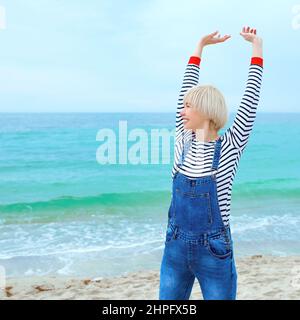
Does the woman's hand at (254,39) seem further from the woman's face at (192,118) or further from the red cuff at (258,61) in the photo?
the woman's face at (192,118)

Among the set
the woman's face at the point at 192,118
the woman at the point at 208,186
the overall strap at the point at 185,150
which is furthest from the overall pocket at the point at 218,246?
the woman's face at the point at 192,118

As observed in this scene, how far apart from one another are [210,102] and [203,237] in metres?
0.59

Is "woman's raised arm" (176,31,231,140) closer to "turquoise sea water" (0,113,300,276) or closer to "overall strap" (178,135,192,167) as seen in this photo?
"overall strap" (178,135,192,167)

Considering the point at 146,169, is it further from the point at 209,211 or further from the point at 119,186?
the point at 209,211

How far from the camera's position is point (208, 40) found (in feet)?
7.99

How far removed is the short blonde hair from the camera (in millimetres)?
2066

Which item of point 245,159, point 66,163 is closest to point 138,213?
point 66,163

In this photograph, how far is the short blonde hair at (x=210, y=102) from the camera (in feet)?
6.78

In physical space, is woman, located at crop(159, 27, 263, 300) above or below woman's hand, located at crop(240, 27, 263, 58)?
below

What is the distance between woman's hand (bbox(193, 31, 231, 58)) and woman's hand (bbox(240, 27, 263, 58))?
7.0 inches

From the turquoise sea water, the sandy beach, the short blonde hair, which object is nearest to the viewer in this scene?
the short blonde hair

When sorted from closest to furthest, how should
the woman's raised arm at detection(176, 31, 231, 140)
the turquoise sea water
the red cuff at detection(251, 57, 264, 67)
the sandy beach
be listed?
the red cuff at detection(251, 57, 264, 67) → the woman's raised arm at detection(176, 31, 231, 140) → the sandy beach → the turquoise sea water

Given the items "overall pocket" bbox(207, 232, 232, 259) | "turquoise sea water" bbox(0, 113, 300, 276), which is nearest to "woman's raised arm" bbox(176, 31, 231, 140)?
"overall pocket" bbox(207, 232, 232, 259)

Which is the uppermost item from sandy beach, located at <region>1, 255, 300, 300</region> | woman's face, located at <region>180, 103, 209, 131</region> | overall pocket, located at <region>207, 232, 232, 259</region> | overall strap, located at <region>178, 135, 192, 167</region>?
woman's face, located at <region>180, 103, 209, 131</region>
